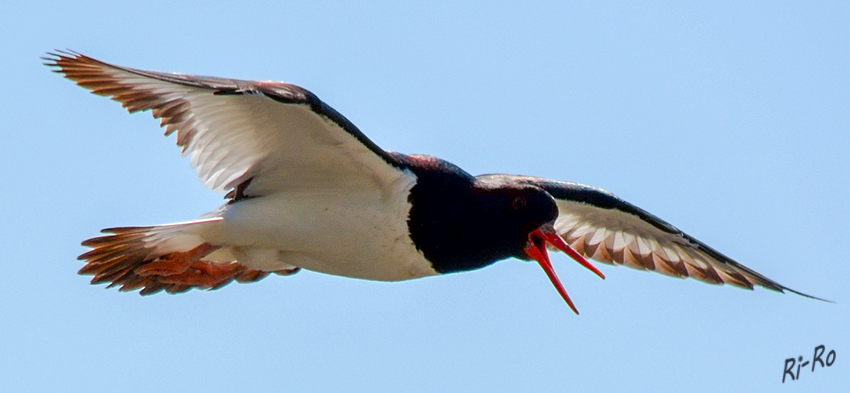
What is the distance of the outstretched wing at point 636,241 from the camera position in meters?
9.91

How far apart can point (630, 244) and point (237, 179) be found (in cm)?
394

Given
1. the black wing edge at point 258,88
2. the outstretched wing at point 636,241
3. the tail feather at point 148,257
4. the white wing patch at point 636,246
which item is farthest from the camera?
the white wing patch at point 636,246

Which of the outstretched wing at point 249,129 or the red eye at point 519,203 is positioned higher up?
the outstretched wing at point 249,129

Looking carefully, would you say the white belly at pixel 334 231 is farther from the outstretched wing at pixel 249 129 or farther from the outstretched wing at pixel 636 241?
the outstretched wing at pixel 636 241

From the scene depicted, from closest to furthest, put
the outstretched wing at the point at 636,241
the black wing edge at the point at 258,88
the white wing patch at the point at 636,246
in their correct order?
the black wing edge at the point at 258,88
the outstretched wing at the point at 636,241
the white wing patch at the point at 636,246

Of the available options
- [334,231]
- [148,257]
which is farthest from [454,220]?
[148,257]

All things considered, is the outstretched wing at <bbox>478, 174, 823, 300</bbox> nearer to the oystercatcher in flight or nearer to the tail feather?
the oystercatcher in flight

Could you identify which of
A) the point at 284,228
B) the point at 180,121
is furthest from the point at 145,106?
the point at 284,228

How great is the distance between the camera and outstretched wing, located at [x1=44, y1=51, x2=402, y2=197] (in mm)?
7418

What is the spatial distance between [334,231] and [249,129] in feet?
3.21

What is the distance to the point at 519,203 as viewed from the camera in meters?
8.40

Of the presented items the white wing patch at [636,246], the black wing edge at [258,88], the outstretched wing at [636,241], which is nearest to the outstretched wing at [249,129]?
the black wing edge at [258,88]

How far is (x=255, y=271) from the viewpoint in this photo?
9414 millimetres

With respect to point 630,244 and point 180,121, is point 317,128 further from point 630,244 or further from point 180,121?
point 630,244
